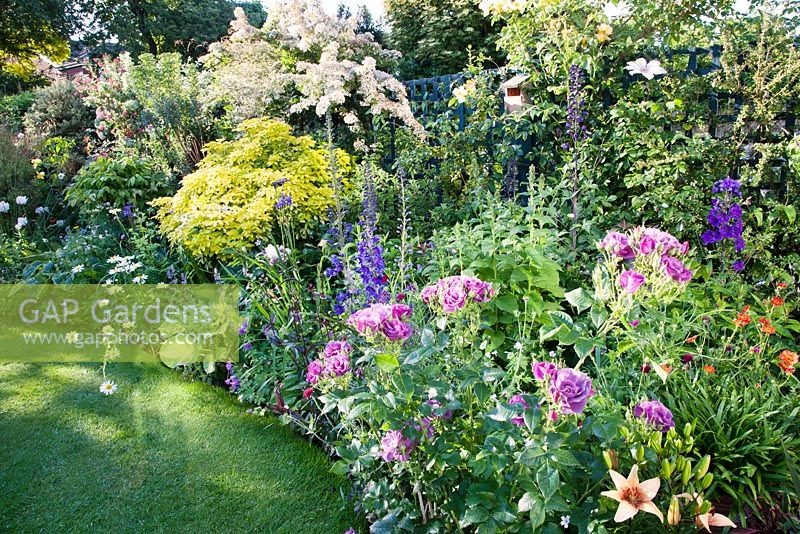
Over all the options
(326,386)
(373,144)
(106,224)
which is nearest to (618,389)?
(326,386)

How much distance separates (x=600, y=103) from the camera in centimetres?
375

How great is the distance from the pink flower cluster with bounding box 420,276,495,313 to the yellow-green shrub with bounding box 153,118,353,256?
2.16 m

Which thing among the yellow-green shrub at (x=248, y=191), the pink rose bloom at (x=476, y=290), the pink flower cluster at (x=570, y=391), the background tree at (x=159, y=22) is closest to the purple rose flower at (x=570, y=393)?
the pink flower cluster at (x=570, y=391)

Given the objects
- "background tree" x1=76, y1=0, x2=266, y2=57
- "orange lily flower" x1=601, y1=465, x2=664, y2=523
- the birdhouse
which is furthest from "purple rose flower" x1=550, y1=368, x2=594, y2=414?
"background tree" x1=76, y1=0, x2=266, y2=57

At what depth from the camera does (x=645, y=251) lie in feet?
4.84

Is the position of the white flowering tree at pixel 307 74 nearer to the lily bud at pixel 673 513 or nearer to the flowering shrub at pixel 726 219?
the flowering shrub at pixel 726 219

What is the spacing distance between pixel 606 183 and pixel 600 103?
59 cm

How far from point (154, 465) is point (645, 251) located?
222cm

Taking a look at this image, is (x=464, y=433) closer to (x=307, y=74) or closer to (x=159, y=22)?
(x=307, y=74)

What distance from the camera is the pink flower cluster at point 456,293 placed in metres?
1.52

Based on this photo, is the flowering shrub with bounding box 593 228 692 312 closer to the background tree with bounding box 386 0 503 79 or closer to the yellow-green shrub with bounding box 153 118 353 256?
the yellow-green shrub with bounding box 153 118 353 256

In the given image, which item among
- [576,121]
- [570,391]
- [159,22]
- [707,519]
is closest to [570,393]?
[570,391]

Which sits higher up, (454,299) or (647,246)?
(647,246)

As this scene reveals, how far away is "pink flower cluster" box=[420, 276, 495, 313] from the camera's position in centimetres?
152
